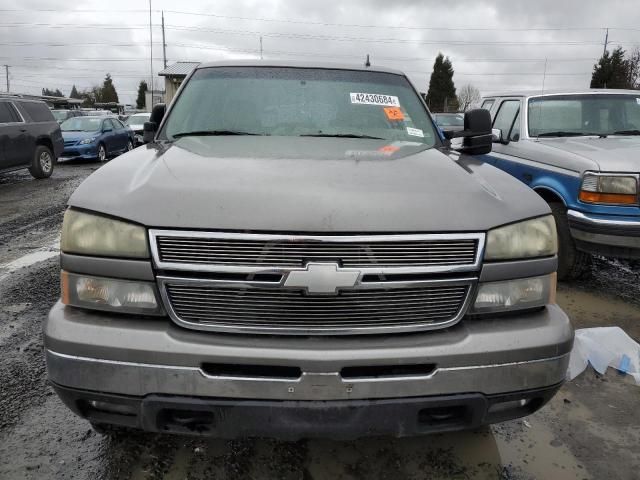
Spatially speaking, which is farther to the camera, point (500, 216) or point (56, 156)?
point (56, 156)

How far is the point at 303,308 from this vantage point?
180cm

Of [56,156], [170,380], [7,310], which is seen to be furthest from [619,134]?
[56,156]

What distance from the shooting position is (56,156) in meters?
12.5

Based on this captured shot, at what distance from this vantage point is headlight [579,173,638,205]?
4164mm

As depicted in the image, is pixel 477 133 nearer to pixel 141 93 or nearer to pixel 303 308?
pixel 303 308

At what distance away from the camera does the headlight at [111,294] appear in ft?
6.00

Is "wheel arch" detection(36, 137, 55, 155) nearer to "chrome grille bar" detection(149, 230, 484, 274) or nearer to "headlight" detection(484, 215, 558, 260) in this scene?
"chrome grille bar" detection(149, 230, 484, 274)

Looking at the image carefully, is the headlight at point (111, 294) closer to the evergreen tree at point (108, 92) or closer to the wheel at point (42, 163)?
the wheel at point (42, 163)

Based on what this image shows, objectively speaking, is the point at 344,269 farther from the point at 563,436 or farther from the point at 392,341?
the point at 563,436

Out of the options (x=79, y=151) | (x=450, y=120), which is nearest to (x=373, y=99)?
(x=79, y=151)

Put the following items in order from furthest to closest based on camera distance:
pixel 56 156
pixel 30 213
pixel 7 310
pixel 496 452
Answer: pixel 56 156 < pixel 30 213 < pixel 7 310 < pixel 496 452

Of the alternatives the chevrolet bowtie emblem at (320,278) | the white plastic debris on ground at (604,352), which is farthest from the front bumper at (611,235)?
the chevrolet bowtie emblem at (320,278)

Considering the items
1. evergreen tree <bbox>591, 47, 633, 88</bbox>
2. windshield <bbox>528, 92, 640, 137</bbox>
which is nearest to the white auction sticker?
windshield <bbox>528, 92, 640, 137</bbox>

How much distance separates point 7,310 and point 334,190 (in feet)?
10.9
